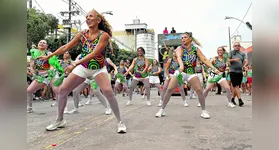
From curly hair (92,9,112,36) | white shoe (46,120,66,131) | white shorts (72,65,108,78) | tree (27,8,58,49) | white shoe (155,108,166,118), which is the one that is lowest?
white shoe (155,108,166,118)

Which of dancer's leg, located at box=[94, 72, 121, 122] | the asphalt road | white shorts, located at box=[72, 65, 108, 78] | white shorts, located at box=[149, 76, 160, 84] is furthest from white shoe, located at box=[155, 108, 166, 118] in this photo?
white shorts, located at box=[149, 76, 160, 84]

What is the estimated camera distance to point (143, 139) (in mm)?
3719

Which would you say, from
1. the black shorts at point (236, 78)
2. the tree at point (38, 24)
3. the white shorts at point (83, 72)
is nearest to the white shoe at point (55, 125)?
the white shorts at point (83, 72)

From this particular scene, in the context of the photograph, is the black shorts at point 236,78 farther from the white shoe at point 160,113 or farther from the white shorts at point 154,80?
the white shoe at point 160,113

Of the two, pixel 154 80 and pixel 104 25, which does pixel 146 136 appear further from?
pixel 154 80

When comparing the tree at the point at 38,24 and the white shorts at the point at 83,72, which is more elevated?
the tree at the point at 38,24

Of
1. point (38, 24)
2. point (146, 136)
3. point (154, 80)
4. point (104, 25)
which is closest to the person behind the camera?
point (146, 136)

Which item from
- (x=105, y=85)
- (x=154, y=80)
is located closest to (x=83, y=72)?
(x=105, y=85)

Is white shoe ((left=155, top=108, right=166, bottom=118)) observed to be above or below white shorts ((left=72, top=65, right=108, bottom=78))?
below

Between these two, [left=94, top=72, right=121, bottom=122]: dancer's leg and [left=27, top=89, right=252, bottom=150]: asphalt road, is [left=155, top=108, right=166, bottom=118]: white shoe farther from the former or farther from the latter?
[left=94, top=72, right=121, bottom=122]: dancer's leg

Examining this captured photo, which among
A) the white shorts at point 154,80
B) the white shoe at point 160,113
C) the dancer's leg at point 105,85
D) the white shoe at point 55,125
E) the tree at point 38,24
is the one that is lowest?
the white shoe at point 160,113

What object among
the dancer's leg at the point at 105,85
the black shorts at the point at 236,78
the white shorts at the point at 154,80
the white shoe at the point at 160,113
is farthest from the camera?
the white shorts at the point at 154,80

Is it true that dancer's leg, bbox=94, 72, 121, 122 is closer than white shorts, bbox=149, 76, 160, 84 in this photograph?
Yes
